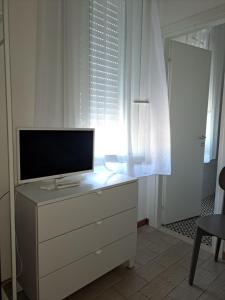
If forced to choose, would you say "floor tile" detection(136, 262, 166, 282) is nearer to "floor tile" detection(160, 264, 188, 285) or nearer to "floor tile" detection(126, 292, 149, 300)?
"floor tile" detection(160, 264, 188, 285)

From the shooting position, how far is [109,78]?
6.66 feet

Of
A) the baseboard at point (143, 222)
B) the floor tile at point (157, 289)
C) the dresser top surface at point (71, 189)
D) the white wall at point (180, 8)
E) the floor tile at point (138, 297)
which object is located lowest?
the floor tile at point (138, 297)

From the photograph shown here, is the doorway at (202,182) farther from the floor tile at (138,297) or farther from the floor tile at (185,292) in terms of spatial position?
the floor tile at (138,297)

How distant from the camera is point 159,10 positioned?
7.93ft

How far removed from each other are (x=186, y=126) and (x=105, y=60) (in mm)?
1264

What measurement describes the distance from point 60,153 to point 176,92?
5.07ft

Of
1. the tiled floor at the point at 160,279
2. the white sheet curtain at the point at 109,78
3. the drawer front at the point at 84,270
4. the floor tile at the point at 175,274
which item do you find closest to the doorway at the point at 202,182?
the tiled floor at the point at 160,279

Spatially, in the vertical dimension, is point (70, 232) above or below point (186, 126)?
below

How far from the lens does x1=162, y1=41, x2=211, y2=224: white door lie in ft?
8.29

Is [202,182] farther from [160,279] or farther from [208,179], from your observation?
[160,279]

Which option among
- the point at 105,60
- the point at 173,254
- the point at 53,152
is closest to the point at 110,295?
the point at 173,254

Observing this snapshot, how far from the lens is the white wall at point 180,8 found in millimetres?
2080

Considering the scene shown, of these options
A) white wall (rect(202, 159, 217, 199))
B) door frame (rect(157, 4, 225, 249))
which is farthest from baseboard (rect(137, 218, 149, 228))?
white wall (rect(202, 159, 217, 199))

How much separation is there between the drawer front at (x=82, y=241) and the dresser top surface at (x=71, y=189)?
0.25m
